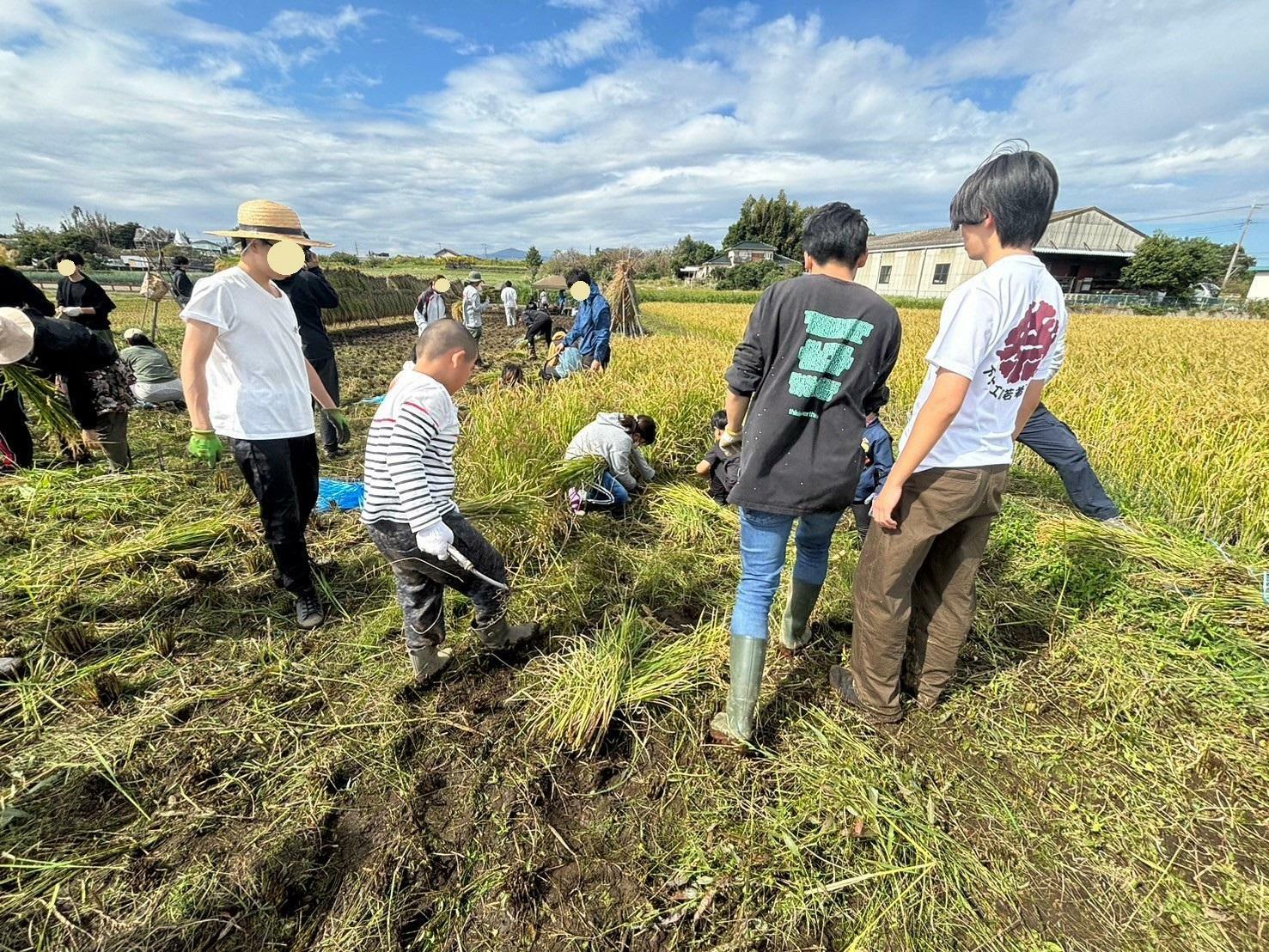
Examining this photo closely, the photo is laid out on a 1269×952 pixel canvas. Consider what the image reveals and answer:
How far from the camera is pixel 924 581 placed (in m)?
2.04

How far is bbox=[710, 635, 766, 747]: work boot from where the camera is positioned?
181 centimetres

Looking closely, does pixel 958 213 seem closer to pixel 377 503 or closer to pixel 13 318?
pixel 377 503

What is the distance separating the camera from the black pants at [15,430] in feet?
11.7

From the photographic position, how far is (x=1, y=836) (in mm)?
1532

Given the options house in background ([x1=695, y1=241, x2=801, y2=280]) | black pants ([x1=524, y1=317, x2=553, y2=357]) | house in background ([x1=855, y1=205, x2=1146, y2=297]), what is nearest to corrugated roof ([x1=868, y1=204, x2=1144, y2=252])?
house in background ([x1=855, y1=205, x2=1146, y2=297])

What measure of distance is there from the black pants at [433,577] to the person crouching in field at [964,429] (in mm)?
1422

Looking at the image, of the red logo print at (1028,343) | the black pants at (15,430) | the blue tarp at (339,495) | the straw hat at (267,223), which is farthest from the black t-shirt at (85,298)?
the red logo print at (1028,343)

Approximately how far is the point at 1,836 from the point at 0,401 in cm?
345

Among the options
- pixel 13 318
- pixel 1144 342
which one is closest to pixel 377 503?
pixel 13 318

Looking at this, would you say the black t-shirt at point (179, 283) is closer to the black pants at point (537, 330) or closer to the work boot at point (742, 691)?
the black pants at point (537, 330)

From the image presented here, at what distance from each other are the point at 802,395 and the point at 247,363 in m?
2.22

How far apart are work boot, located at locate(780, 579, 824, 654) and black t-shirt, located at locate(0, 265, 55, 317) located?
5.58m

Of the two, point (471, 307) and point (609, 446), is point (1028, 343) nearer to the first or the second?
point (609, 446)

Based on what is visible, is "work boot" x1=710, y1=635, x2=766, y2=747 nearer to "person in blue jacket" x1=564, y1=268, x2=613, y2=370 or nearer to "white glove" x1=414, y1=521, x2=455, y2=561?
"white glove" x1=414, y1=521, x2=455, y2=561
